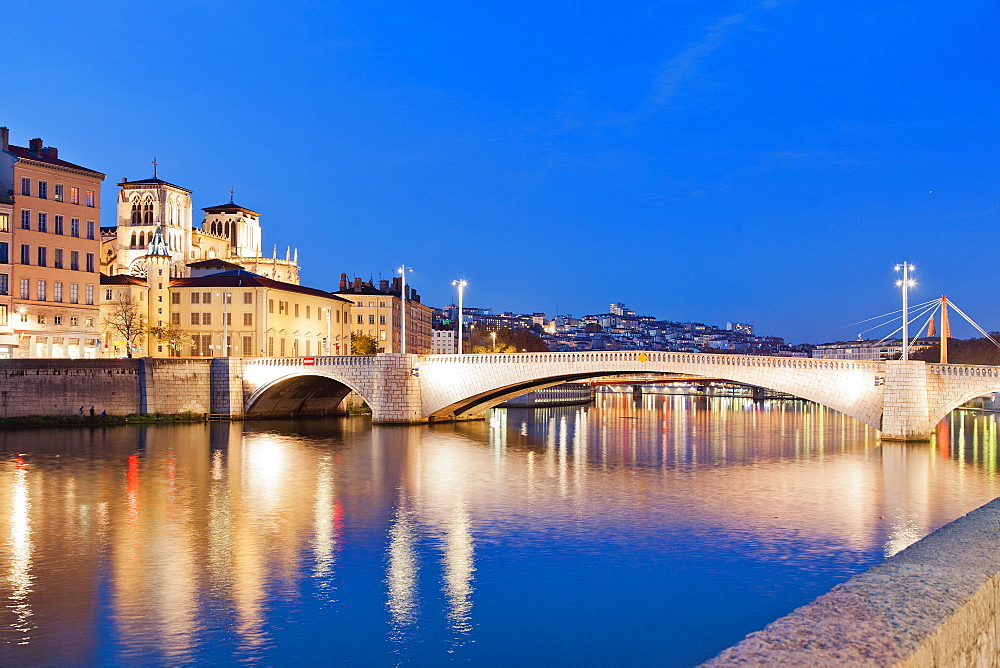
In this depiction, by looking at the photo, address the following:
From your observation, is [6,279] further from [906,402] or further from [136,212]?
[906,402]

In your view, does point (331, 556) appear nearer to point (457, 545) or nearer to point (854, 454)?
point (457, 545)

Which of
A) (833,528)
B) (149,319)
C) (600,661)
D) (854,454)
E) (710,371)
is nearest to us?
(600,661)

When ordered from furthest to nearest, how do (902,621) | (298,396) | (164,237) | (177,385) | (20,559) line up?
(164,237), (298,396), (177,385), (20,559), (902,621)

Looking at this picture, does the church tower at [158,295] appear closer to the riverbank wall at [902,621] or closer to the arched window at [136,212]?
the arched window at [136,212]

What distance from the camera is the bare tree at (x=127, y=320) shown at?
223 feet

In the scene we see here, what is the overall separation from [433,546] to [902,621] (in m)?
14.3

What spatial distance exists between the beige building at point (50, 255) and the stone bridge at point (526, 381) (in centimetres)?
1095

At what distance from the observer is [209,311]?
72.4 meters

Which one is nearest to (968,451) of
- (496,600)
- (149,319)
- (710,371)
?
(710,371)

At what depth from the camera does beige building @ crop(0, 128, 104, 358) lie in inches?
2180

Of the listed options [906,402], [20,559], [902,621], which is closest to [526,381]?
[906,402]

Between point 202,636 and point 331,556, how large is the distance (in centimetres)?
537

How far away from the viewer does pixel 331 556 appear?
1858cm

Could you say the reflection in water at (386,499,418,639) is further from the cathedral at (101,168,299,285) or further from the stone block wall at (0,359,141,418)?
the cathedral at (101,168,299,285)
